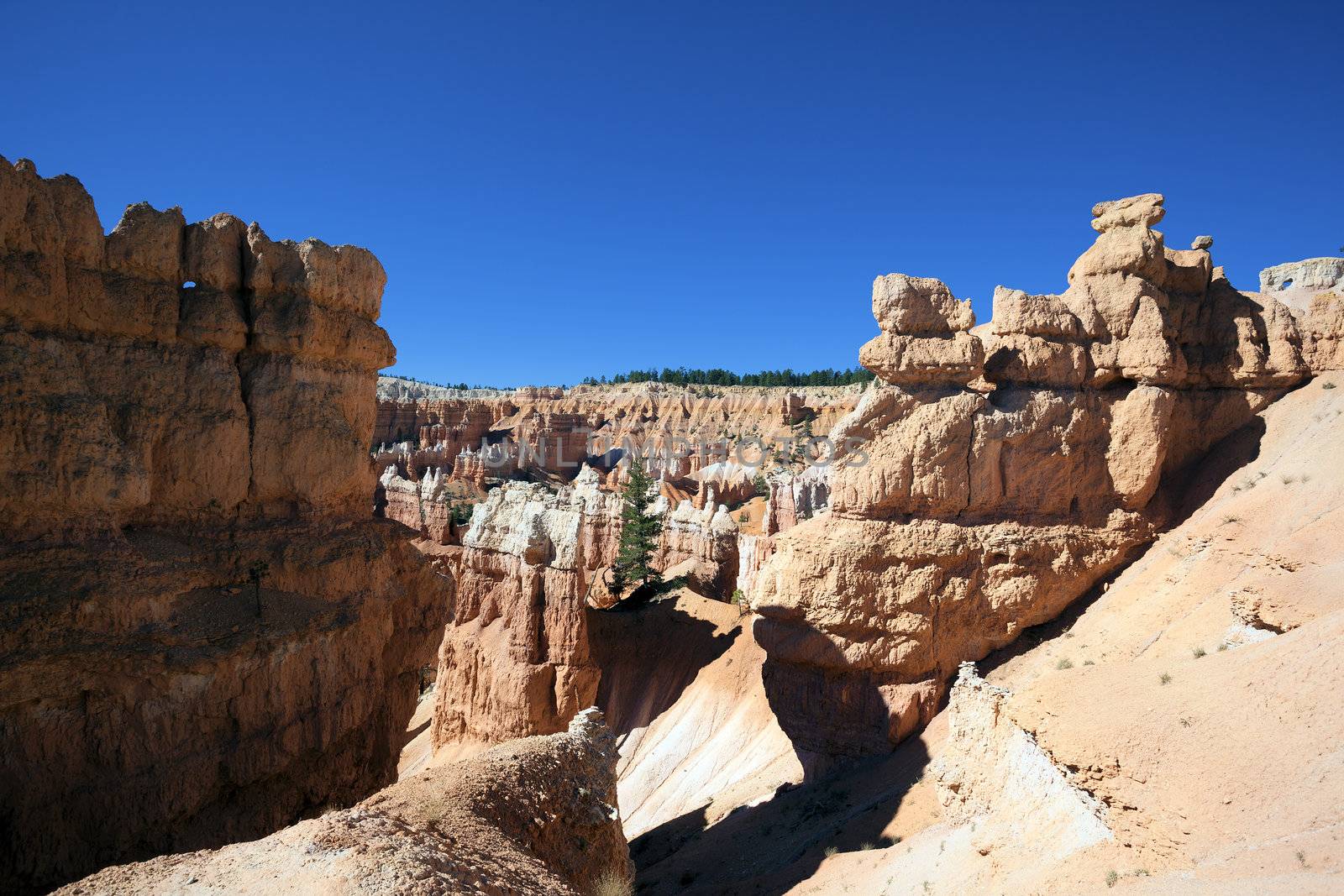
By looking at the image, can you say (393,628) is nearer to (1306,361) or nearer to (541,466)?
(1306,361)

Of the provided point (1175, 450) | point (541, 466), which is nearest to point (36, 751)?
point (1175, 450)

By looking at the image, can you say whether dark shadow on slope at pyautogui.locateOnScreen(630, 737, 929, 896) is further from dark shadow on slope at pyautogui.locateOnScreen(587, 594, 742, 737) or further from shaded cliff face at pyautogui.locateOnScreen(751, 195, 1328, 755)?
dark shadow on slope at pyautogui.locateOnScreen(587, 594, 742, 737)

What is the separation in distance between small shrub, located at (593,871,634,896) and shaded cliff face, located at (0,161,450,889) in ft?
16.4

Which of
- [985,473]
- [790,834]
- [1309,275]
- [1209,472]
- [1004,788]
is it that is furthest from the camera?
[1309,275]

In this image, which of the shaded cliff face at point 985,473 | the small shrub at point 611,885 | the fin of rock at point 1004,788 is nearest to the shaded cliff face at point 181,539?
the small shrub at point 611,885

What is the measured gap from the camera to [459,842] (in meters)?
8.48

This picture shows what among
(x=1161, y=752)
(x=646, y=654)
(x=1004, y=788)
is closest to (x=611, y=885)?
(x=1004, y=788)

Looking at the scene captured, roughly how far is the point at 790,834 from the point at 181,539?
13073 mm

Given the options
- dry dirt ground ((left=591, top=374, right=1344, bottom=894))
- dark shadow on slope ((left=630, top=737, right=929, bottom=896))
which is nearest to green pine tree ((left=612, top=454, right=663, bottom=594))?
dry dirt ground ((left=591, top=374, right=1344, bottom=894))

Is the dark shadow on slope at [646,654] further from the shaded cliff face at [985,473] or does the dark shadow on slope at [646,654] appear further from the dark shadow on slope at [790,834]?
the shaded cliff face at [985,473]

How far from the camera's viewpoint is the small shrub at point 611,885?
1066 centimetres

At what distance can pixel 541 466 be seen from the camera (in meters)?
82.3

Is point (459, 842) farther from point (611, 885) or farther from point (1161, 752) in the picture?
point (1161, 752)

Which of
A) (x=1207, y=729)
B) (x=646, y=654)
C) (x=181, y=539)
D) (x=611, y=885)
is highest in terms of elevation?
(x=181, y=539)
